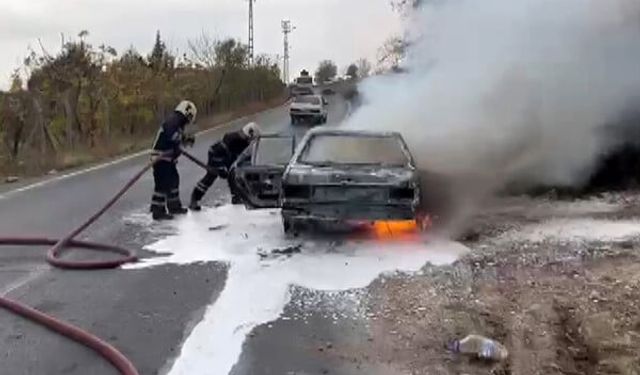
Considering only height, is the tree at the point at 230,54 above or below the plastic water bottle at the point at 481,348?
above

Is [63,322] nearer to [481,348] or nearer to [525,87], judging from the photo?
[481,348]

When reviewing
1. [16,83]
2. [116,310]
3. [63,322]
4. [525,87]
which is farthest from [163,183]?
[16,83]

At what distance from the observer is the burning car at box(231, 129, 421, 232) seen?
9797 mm

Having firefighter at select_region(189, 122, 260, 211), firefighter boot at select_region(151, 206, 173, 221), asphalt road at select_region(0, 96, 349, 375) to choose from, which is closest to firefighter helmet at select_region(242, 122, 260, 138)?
firefighter at select_region(189, 122, 260, 211)

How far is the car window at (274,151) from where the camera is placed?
1230 cm

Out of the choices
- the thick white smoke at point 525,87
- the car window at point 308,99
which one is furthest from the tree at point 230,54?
the thick white smoke at point 525,87

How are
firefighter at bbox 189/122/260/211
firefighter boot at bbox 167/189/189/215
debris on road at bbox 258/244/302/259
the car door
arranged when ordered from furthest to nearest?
firefighter at bbox 189/122/260/211 → firefighter boot at bbox 167/189/189/215 → the car door → debris on road at bbox 258/244/302/259

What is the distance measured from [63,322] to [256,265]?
2607 millimetres

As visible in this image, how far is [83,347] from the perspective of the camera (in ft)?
19.0

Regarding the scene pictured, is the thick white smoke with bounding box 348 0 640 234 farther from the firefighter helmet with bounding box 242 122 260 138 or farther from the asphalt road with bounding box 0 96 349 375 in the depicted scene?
the asphalt road with bounding box 0 96 349 375

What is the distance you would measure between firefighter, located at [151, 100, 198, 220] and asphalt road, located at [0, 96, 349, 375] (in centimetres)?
63

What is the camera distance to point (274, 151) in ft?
41.6

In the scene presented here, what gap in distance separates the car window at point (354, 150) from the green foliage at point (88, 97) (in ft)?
52.3

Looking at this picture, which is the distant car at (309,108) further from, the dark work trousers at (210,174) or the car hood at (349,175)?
the car hood at (349,175)
